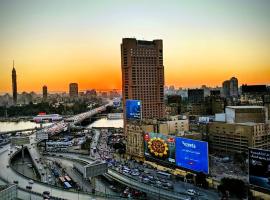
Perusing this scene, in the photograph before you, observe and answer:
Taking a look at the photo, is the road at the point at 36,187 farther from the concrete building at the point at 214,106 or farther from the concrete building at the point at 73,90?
the concrete building at the point at 73,90

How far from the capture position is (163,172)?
1339 centimetres

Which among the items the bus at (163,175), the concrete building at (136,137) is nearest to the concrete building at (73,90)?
the concrete building at (136,137)

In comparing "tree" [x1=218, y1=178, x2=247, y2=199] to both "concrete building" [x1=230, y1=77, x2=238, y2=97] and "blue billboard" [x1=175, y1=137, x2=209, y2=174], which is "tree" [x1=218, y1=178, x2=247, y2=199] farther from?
"concrete building" [x1=230, y1=77, x2=238, y2=97]

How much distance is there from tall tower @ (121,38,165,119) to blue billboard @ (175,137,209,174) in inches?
363

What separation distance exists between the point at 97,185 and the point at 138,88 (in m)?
10.5

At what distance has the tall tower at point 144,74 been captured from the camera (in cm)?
2214

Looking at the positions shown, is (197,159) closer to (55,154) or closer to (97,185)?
(97,185)

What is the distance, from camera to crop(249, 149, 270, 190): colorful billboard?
9542 millimetres

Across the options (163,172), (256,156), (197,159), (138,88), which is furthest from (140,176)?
(138,88)

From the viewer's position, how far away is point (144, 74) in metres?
22.6

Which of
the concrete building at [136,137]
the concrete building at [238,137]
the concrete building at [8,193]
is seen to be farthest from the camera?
the concrete building at [136,137]

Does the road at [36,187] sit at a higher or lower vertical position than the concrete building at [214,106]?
lower

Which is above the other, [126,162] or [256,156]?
[256,156]

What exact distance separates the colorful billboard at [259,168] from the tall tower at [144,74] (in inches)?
492
